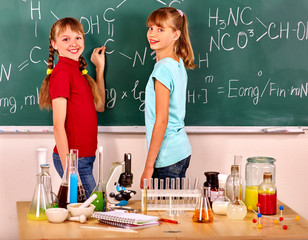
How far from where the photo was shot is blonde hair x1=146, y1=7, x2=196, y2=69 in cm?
274

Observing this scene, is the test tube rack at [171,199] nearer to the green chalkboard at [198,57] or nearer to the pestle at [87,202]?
the pestle at [87,202]

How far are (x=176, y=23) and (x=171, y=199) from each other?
3.46 feet

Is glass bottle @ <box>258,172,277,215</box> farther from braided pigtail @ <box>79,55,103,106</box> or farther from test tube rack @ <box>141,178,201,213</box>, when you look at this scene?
braided pigtail @ <box>79,55,103,106</box>

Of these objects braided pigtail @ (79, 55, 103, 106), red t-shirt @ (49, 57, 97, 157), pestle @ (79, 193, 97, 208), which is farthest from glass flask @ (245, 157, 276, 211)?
braided pigtail @ (79, 55, 103, 106)

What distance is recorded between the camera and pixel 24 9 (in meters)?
3.04

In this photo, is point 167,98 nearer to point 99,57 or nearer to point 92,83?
point 92,83

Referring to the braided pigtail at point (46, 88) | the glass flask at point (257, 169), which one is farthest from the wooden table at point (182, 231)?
the braided pigtail at point (46, 88)

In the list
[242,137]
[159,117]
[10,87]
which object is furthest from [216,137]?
[10,87]

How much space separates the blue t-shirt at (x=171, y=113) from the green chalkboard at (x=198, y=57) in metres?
0.50

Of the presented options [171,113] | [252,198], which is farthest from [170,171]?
[252,198]

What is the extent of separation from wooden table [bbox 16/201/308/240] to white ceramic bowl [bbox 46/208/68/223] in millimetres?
17

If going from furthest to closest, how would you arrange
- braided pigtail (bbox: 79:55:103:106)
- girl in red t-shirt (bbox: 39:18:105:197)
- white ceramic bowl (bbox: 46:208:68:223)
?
1. braided pigtail (bbox: 79:55:103:106)
2. girl in red t-shirt (bbox: 39:18:105:197)
3. white ceramic bowl (bbox: 46:208:68:223)

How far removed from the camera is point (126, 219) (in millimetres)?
1938

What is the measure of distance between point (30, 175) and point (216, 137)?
3.95 ft
